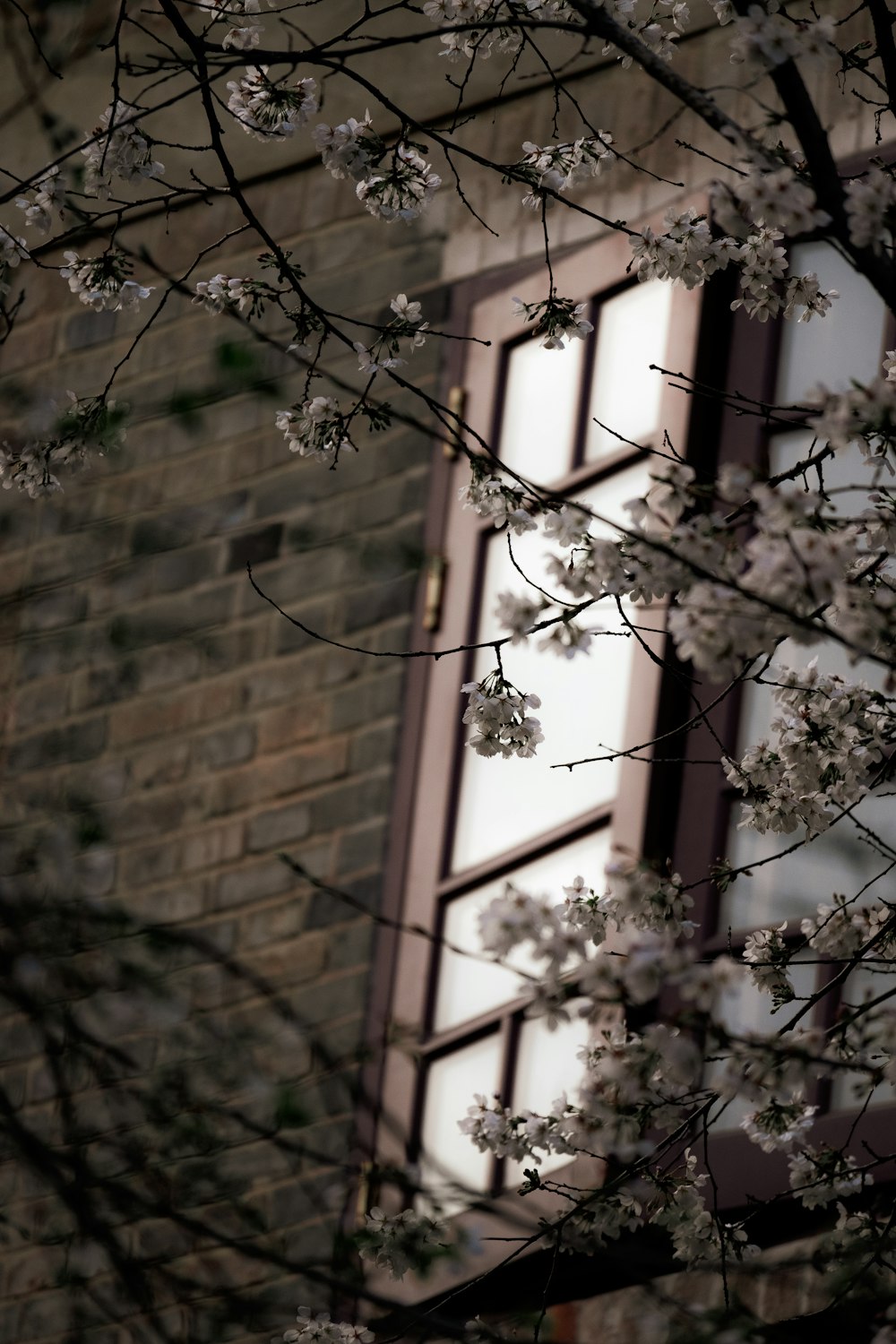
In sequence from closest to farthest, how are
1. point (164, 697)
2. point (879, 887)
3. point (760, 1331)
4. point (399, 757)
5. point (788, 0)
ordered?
point (760, 1331), point (879, 887), point (788, 0), point (399, 757), point (164, 697)

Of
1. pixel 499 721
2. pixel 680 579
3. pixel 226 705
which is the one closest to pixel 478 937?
pixel 226 705

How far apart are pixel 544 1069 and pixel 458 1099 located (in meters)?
0.23

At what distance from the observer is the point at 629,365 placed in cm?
423

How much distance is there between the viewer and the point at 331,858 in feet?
14.3

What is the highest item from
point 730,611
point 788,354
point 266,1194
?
point 788,354

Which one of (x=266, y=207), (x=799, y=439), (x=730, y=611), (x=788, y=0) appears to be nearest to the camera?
(x=730, y=611)

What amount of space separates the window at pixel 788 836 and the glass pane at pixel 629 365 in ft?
0.55

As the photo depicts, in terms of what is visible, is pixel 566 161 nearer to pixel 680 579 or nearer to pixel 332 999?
pixel 680 579

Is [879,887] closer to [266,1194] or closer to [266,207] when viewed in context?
[266,1194]

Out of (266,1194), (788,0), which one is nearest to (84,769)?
(266,1194)

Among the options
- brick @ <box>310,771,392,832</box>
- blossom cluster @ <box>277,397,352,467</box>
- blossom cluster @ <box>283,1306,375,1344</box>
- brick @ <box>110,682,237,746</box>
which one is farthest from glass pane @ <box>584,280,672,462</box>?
blossom cluster @ <box>283,1306,375,1344</box>

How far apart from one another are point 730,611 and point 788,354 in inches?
98.6

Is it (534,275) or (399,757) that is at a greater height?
(534,275)

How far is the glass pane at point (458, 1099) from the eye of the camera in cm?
374
